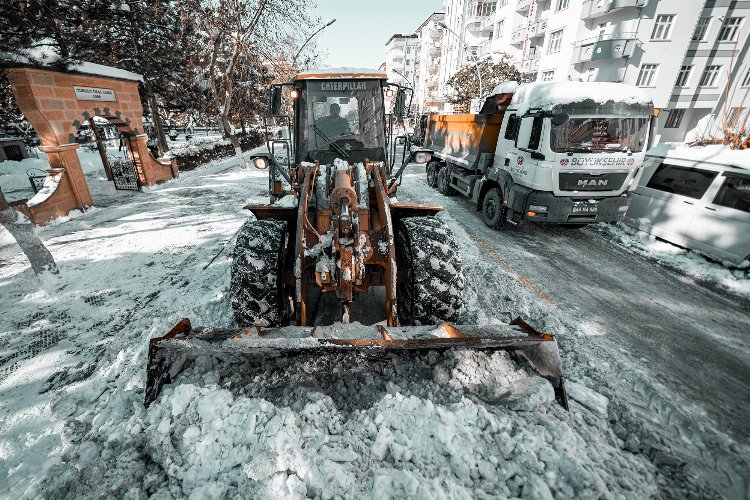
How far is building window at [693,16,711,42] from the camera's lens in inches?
848

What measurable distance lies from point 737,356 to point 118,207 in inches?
540

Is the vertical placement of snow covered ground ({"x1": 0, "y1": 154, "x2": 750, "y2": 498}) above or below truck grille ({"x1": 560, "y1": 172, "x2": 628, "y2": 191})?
below

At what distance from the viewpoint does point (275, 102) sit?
204 inches

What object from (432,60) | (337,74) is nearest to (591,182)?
(337,74)

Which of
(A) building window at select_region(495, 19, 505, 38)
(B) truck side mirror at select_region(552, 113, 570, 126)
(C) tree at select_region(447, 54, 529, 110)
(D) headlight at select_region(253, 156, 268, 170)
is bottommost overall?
(D) headlight at select_region(253, 156, 268, 170)

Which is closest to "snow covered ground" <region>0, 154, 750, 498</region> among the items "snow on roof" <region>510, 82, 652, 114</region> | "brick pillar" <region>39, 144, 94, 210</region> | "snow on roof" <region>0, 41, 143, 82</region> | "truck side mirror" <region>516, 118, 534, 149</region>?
"truck side mirror" <region>516, 118, 534, 149</region>

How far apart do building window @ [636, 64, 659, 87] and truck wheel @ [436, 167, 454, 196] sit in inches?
832

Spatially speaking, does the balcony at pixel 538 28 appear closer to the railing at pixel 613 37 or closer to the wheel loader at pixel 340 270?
the railing at pixel 613 37

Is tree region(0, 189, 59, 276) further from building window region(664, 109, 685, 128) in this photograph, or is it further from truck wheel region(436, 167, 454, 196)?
building window region(664, 109, 685, 128)

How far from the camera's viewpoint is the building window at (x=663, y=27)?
21094 mm

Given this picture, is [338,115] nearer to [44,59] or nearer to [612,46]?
[44,59]

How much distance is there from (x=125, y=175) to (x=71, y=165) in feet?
Result: 9.90

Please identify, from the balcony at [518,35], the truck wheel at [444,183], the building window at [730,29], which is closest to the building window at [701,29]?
the building window at [730,29]

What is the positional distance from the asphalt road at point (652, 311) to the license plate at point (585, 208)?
0.79 metres
